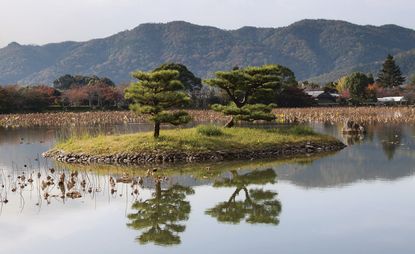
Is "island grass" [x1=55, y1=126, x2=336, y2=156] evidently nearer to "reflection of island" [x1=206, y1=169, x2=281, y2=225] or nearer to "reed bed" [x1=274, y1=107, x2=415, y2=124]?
"reflection of island" [x1=206, y1=169, x2=281, y2=225]

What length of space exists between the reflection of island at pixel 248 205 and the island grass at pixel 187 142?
4817 mm

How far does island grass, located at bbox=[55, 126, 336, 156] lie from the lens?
856 inches

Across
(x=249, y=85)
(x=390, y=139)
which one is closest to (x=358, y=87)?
(x=390, y=139)

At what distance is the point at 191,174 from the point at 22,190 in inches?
225

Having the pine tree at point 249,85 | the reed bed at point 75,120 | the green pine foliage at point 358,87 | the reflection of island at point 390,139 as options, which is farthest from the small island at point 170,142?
the green pine foliage at point 358,87

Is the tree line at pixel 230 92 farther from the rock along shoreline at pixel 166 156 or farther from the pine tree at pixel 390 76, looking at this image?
the rock along shoreline at pixel 166 156

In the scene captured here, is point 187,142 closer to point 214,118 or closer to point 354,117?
point 214,118

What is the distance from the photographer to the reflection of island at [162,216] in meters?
11.1

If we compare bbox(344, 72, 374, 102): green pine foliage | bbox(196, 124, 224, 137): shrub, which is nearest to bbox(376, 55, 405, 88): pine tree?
bbox(344, 72, 374, 102): green pine foliage

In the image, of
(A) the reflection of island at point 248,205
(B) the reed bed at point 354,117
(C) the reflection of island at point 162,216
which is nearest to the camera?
(C) the reflection of island at point 162,216

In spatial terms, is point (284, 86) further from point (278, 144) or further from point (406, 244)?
point (406, 244)

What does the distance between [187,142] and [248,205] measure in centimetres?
876

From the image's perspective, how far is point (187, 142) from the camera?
73.2 ft

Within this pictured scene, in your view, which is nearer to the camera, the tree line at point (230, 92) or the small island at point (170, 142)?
the small island at point (170, 142)
